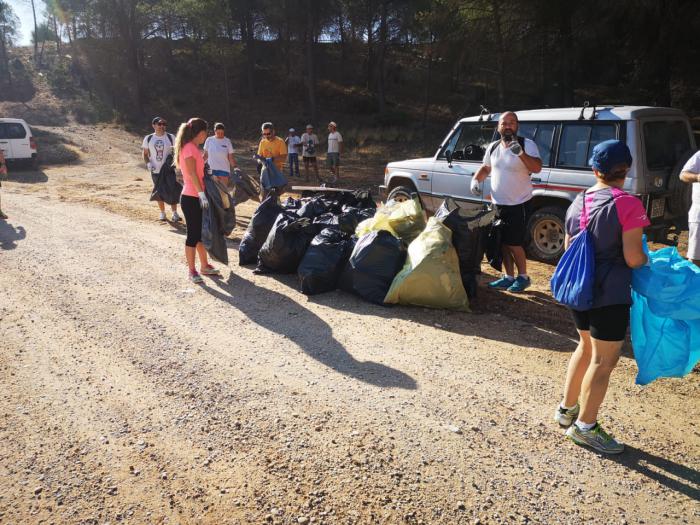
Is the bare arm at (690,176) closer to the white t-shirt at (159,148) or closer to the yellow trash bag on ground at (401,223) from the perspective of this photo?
the yellow trash bag on ground at (401,223)

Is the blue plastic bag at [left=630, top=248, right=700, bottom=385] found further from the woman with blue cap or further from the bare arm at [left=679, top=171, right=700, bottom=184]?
the bare arm at [left=679, top=171, right=700, bottom=184]

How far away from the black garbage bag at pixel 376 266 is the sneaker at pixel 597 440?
2.53 metres

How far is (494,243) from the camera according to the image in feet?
18.8

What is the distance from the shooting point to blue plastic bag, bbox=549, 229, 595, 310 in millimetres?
2861

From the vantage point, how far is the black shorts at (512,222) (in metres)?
5.54

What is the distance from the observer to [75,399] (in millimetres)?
3666

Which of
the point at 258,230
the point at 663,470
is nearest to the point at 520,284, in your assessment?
the point at 663,470

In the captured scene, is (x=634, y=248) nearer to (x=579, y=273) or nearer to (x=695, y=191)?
(x=579, y=273)

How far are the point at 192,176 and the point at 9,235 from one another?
465 centimetres

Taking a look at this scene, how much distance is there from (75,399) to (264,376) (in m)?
1.28

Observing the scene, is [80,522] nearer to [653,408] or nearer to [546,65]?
[653,408]

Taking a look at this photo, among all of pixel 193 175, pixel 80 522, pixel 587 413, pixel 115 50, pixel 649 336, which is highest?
pixel 115 50

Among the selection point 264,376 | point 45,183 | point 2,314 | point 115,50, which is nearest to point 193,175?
point 2,314

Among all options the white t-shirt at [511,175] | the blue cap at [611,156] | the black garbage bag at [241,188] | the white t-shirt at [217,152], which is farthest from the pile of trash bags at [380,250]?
the black garbage bag at [241,188]
